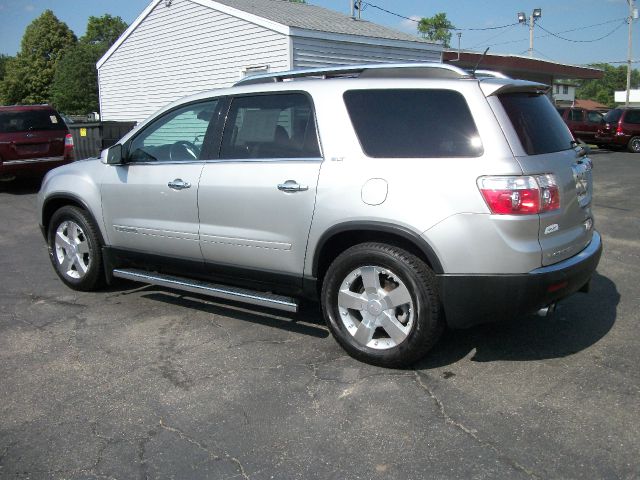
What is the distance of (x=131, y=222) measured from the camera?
5.16 meters

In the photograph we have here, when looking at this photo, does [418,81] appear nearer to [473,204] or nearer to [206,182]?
[473,204]

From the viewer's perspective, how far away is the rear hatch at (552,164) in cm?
362

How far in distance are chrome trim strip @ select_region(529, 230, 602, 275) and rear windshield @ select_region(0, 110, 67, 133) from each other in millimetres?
11252

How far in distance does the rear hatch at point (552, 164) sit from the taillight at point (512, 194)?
0.07 m

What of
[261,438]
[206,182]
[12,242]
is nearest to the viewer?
[261,438]

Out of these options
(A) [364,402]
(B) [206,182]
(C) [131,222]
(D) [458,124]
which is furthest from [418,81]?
(C) [131,222]

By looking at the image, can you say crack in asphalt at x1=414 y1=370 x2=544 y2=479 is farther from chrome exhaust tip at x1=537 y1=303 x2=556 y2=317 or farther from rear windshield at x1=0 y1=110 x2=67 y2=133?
rear windshield at x1=0 y1=110 x2=67 y2=133

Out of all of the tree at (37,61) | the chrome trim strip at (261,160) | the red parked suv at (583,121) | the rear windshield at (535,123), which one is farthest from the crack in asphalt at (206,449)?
the tree at (37,61)

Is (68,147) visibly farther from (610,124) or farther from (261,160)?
(610,124)

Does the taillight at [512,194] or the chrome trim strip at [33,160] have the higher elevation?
the taillight at [512,194]

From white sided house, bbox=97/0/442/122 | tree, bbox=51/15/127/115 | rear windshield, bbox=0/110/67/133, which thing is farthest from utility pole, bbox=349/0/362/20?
tree, bbox=51/15/127/115

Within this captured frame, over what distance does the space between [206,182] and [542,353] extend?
2.64 meters

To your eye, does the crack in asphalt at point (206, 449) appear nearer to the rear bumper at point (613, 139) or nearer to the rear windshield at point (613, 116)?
the rear bumper at point (613, 139)

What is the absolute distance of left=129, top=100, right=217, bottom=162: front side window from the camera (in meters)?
4.86
